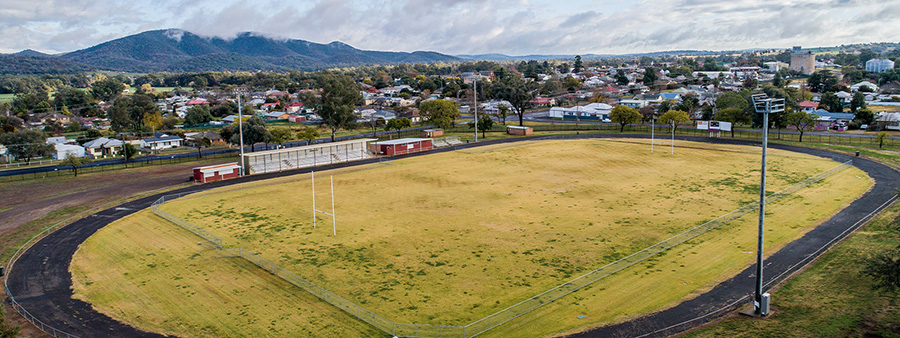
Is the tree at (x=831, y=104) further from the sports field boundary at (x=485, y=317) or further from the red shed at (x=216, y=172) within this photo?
the red shed at (x=216, y=172)

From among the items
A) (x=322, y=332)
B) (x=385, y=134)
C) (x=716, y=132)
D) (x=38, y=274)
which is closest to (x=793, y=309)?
(x=322, y=332)

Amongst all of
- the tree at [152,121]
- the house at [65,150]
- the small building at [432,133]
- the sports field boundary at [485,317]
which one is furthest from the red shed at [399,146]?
the tree at [152,121]

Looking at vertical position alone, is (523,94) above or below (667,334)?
above

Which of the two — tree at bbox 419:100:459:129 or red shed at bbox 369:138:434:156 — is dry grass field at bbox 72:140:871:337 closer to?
red shed at bbox 369:138:434:156

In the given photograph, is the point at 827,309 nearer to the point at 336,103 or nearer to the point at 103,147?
the point at 336,103

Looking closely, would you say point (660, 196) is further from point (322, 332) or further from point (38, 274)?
point (38, 274)

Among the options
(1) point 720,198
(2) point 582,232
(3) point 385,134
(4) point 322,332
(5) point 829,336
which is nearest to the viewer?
(5) point 829,336

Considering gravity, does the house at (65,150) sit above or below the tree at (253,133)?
below
